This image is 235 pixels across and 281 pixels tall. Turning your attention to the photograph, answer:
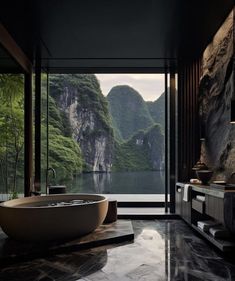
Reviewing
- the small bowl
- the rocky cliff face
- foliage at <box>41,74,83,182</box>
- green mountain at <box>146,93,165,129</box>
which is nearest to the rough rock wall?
the small bowl

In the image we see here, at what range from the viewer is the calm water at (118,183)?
8250mm

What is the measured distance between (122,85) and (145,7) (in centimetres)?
550

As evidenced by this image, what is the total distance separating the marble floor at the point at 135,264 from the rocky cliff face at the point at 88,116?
5640mm

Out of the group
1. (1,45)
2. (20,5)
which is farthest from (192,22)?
(1,45)

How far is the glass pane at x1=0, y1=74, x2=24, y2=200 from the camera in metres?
5.25

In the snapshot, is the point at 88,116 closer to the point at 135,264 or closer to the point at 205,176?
the point at 205,176

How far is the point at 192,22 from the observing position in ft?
12.6

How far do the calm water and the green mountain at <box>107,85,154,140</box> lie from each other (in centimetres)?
134

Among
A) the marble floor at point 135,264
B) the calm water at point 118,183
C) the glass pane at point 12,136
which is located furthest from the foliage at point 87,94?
the marble floor at point 135,264

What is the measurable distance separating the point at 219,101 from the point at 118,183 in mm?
5009

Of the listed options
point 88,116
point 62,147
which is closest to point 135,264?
point 62,147

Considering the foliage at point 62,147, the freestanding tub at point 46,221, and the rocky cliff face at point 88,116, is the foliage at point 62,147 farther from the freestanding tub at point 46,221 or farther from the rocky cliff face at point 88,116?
the freestanding tub at point 46,221

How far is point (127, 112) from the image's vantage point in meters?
9.70

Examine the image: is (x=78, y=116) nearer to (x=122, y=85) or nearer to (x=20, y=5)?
(x=122, y=85)
